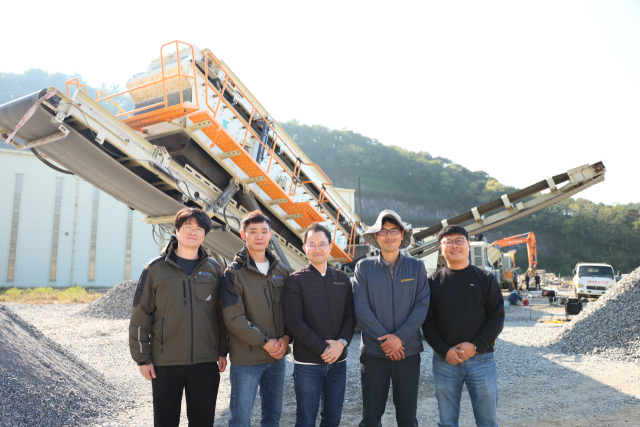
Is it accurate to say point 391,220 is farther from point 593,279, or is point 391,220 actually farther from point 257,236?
point 593,279

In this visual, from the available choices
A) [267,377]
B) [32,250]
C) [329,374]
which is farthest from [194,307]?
[32,250]

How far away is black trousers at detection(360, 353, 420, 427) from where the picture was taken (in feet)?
9.34

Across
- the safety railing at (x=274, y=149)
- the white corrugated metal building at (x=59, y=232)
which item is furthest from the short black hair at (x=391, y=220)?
the white corrugated metal building at (x=59, y=232)

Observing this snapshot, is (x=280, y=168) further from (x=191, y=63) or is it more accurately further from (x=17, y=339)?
(x=17, y=339)

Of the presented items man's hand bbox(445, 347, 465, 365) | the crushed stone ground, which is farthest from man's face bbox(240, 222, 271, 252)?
the crushed stone ground

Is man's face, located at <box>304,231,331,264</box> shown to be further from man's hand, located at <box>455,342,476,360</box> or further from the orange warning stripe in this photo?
the orange warning stripe

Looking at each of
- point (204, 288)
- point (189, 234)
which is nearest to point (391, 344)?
point (204, 288)

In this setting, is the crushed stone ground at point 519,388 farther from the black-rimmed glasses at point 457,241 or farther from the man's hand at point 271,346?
the black-rimmed glasses at point 457,241

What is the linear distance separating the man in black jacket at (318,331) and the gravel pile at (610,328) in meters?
5.91

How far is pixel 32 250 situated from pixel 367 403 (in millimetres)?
24978

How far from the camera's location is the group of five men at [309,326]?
107 inches

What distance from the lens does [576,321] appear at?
25.4 ft

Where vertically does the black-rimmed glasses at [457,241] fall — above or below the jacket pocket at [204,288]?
above

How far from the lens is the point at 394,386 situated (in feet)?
9.53
